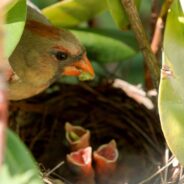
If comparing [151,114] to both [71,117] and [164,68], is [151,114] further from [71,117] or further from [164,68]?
[164,68]

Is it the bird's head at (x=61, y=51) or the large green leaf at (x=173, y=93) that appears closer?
the large green leaf at (x=173, y=93)

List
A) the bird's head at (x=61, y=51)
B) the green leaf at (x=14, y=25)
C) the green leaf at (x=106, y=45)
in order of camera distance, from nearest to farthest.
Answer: the green leaf at (x=14, y=25) → the bird's head at (x=61, y=51) → the green leaf at (x=106, y=45)

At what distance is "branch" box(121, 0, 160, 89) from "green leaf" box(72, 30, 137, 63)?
0.33 metres

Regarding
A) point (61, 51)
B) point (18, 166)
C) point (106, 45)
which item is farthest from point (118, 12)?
point (18, 166)

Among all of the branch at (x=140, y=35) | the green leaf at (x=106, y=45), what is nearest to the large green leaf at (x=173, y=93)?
the branch at (x=140, y=35)

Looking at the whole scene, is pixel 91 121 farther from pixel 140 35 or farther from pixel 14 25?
pixel 14 25

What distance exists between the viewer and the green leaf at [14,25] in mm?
888

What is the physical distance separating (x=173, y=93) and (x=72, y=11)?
503 mm

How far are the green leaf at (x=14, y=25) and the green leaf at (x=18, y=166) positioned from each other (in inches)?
6.3

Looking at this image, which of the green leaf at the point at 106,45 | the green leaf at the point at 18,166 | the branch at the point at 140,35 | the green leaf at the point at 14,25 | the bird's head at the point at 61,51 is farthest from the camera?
the green leaf at the point at 106,45

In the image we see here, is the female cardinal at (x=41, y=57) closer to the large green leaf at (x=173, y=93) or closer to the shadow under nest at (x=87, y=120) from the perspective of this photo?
the shadow under nest at (x=87, y=120)

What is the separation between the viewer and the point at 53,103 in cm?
171

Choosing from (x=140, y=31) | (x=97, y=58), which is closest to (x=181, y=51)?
(x=140, y=31)

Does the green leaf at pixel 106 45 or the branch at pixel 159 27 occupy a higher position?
the branch at pixel 159 27
